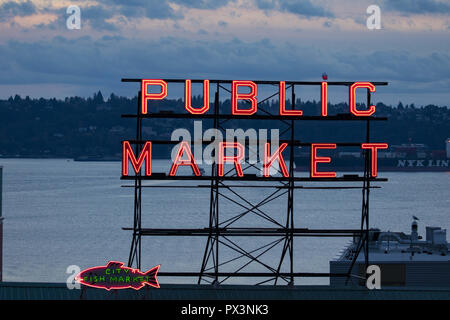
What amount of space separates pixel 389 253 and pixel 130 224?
119475 mm

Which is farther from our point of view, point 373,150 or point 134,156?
point 373,150

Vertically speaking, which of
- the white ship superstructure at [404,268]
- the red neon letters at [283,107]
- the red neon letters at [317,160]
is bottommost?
the white ship superstructure at [404,268]

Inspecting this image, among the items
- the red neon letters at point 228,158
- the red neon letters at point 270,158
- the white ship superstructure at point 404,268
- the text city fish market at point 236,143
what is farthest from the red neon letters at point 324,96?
the white ship superstructure at point 404,268

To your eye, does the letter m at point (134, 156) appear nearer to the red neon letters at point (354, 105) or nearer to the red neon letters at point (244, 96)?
the red neon letters at point (244, 96)

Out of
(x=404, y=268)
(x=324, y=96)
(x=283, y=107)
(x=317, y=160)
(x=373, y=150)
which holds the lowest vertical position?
(x=404, y=268)

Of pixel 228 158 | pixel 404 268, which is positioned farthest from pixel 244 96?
pixel 404 268

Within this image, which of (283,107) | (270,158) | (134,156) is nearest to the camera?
(134,156)

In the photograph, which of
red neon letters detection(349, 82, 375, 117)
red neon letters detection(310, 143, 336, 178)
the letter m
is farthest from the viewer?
red neon letters detection(349, 82, 375, 117)

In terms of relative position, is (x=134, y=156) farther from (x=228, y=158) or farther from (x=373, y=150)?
(x=373, y=150)

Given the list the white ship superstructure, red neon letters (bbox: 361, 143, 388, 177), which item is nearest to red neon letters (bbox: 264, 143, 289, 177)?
red neon letters (bbox: 361, 143, 388, 177)

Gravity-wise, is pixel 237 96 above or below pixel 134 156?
above

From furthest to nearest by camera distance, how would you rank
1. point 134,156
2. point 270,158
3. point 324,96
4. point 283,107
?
point 270,158
point 324,96
point 283,107
point 134,156

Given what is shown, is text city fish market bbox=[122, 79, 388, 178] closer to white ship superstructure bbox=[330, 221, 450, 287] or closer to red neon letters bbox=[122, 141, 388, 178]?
red neon letters bbox=[122, 141, 388, 178]
